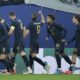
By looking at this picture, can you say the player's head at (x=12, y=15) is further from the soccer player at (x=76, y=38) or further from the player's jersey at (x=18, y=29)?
the soccer player at (x=76, y=38)

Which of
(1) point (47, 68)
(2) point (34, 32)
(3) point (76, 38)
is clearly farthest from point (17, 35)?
(3) point (76, 38)

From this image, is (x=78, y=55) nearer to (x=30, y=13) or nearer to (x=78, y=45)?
(x=78, y=45)

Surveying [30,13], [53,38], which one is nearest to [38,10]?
[30,13]

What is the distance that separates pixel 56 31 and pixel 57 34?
0.07m

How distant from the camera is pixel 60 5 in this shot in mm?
7207

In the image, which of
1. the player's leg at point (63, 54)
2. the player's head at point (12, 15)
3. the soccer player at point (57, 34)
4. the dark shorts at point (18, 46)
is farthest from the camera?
the player's leg at point (63, 54)

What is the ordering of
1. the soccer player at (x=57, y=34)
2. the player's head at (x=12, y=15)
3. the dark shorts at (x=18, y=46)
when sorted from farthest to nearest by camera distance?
the soccer player at (x=57, y=34)
the dark shorts at (x=18, y=46)
the player's head at (x=12, y=15)

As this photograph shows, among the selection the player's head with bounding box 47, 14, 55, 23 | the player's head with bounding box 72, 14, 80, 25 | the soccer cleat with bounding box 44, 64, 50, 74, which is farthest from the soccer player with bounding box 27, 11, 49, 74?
the player's head with bounding box 72, 14, 80, 25

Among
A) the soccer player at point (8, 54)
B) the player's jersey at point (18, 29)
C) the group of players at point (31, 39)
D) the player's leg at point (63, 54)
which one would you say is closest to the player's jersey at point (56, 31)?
the group of players at point (31, 39)

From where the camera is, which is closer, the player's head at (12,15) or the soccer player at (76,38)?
the player's head at (12,15)

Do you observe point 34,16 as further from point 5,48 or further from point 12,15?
point 5,48

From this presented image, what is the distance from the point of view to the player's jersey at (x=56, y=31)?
7.29 meters

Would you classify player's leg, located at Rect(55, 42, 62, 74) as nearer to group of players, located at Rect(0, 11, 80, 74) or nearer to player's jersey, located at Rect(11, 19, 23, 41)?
group of players, located at Rect(0, 11, 80, 74)

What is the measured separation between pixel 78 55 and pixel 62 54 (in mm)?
378
